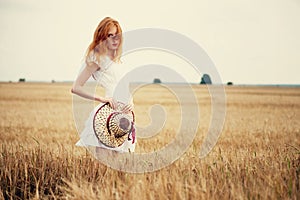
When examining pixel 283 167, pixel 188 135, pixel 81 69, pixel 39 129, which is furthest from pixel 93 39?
pixel 39 129

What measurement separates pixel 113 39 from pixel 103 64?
10.8 inches

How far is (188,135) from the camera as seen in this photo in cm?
878

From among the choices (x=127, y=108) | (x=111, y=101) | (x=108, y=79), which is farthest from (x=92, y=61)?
(x=127, y=108)

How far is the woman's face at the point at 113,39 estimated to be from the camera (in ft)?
11.5

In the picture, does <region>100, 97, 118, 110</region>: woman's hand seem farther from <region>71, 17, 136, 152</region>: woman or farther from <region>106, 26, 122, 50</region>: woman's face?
<region>106, 26, 122, 50</region>: woman's face

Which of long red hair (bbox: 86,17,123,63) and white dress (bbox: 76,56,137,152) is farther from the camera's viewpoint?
white dress (bbox: 76,56,137,152)

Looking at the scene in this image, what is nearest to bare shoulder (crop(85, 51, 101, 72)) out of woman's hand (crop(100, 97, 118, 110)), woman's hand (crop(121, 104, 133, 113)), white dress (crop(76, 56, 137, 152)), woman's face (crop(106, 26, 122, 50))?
white dress (crop(76, 56, 137, 152))

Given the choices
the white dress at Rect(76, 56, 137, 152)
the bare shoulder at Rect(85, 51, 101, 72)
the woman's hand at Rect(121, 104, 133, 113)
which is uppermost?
the bare shoulder at Rect(85, 51, 101, 72)

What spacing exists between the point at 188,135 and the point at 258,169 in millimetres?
5130

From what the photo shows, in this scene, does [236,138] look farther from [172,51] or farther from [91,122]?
[91,122]

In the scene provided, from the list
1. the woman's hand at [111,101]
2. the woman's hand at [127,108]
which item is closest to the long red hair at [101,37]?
the woman's hand at [111,101]

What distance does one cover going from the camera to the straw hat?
355 cm

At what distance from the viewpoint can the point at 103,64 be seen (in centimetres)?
362

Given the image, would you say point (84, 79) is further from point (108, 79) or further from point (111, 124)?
point (111, 124)
